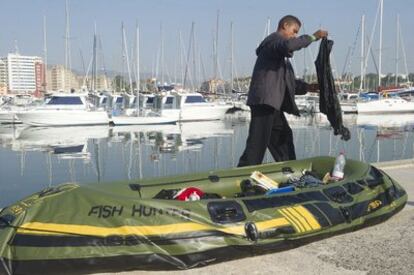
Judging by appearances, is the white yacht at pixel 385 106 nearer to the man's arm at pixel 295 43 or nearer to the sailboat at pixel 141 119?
the sailboat at pixel 141 119

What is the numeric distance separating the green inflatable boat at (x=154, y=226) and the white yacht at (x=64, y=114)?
1396 inches

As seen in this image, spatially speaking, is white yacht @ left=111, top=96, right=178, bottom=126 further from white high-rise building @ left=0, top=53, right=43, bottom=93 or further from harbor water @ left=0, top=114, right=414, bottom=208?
white high-rise building @ left=0, top=53, right=43, bottom=93

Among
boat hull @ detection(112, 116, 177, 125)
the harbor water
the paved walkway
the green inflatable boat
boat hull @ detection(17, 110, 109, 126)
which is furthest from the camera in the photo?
boat hull @ detection(112, 116, 177, 125)

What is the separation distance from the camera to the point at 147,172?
14.4m

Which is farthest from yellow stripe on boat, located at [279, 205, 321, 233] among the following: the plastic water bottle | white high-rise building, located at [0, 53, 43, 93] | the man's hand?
white high-rise building, located at [0, 53, 43, 93]

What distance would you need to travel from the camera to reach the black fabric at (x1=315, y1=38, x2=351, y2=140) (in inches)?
226

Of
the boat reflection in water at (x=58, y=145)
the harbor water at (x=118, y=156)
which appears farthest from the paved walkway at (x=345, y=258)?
the boat reflection in water at (x=58, y=145)

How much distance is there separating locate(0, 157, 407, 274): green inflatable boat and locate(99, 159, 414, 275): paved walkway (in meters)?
0.07

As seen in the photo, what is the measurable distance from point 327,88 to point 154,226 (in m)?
2.92

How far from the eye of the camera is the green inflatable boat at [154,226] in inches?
140

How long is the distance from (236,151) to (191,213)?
1633 cm

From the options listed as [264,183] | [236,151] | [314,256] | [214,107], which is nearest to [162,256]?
[314,256]

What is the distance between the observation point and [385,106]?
51.8 m

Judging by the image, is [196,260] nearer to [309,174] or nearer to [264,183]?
[264,183]
